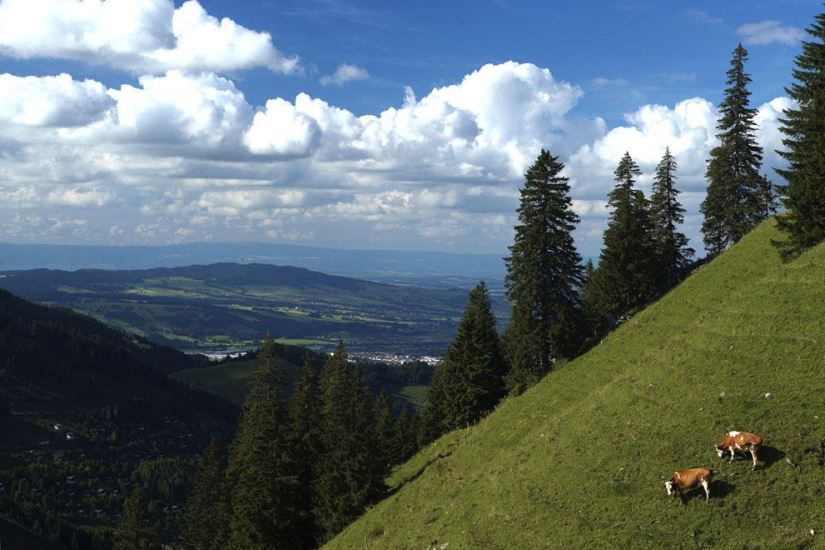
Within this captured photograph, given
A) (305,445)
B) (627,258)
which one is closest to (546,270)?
(627,258)

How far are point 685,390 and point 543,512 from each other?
10561 mm

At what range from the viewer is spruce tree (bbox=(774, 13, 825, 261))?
41156 mm

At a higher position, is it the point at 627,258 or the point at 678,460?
the point at 627,258

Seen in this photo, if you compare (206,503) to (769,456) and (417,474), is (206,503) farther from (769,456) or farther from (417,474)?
(769,456)

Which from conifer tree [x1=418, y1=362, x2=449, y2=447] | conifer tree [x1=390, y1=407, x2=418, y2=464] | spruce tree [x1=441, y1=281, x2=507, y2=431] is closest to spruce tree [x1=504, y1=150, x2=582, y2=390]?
spruce tree [x1=441, y1=281, x2=507, y2=431]

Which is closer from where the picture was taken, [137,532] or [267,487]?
[267,487]

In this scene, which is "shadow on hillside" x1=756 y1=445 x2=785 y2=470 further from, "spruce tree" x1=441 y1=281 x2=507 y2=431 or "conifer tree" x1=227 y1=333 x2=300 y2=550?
"spruce tree" x1=441 y1=281 x2=507 y2=431

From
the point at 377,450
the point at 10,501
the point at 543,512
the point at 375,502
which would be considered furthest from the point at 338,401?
the point at 10,501

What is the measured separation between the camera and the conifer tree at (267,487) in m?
49.8

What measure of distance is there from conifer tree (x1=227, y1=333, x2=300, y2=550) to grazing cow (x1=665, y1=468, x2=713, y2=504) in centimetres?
3581

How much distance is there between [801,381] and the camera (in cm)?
2673

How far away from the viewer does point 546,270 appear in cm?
5438

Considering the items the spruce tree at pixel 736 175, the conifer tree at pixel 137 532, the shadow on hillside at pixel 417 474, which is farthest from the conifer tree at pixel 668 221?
the conifer tree at pixel 137 532

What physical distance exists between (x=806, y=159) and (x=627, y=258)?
22.5 metres
